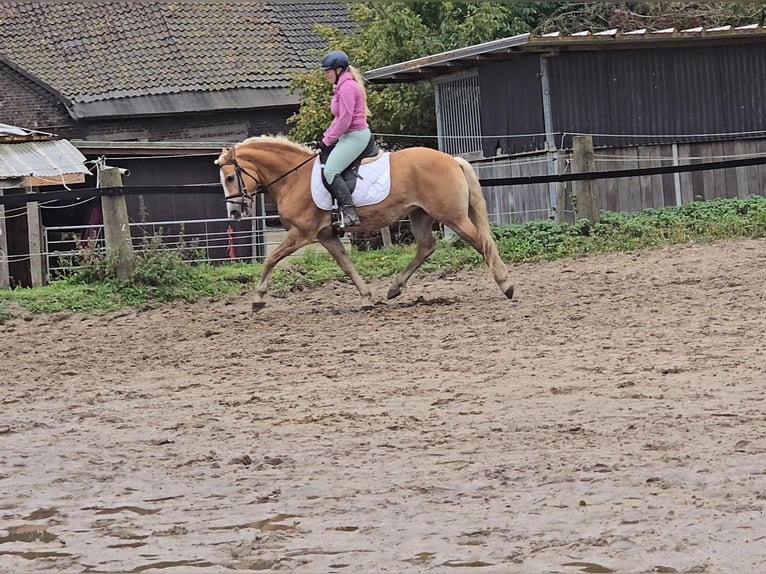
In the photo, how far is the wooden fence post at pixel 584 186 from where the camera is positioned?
16.7 m

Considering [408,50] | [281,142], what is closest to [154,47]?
[408,50]

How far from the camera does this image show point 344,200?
1171cm

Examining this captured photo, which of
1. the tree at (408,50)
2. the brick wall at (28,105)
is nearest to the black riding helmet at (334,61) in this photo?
the tree at (408,50)

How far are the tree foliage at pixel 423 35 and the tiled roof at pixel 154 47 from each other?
4761mm

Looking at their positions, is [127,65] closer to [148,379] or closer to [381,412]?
[148,379]

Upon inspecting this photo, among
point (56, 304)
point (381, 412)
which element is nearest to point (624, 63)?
point (56, 304)

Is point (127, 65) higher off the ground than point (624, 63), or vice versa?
point (127, 65)

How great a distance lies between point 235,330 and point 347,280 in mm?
3645

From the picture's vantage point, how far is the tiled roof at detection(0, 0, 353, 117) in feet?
96.4

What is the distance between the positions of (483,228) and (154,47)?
20.5 meters

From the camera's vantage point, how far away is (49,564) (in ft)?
14.7

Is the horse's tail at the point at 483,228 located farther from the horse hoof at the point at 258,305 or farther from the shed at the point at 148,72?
the shed at the point at 148,72

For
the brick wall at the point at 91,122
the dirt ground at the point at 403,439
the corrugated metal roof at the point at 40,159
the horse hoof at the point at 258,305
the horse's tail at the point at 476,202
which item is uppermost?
the brick wall at the point at 91,122

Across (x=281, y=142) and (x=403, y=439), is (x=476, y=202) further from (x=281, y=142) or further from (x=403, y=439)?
(x=403, y=439)
